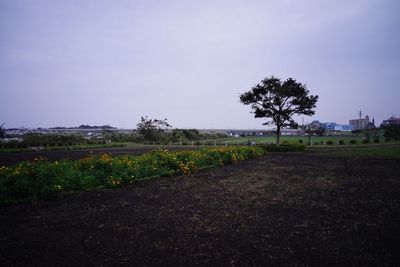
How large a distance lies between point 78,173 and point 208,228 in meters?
6.11

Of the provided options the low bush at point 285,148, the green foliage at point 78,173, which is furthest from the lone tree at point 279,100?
the green foliage at point 78,173

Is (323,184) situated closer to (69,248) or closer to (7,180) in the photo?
(69,248)

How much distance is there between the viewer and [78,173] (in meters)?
10.3

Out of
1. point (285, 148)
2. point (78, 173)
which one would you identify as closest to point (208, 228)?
point (78, 173)

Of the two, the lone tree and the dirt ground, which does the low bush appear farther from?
the dirt ground

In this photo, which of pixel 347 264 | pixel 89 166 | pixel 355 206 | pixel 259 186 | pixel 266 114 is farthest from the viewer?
pixel 266 114

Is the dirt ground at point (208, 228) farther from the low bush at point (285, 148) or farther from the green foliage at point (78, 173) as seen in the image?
the low bush at point (285, 148)

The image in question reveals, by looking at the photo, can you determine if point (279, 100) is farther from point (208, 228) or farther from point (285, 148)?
point (208, 228)

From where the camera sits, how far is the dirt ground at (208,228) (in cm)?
446

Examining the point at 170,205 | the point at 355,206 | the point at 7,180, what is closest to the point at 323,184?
the point at 355,206

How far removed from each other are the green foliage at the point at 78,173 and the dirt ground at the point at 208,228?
25.7 inches

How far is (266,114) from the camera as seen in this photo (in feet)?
135

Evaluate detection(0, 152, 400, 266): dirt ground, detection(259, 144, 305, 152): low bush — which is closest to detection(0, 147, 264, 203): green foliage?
detection(0, 152, 400, 266): dirt ground

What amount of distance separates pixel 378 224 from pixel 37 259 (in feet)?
19.7
